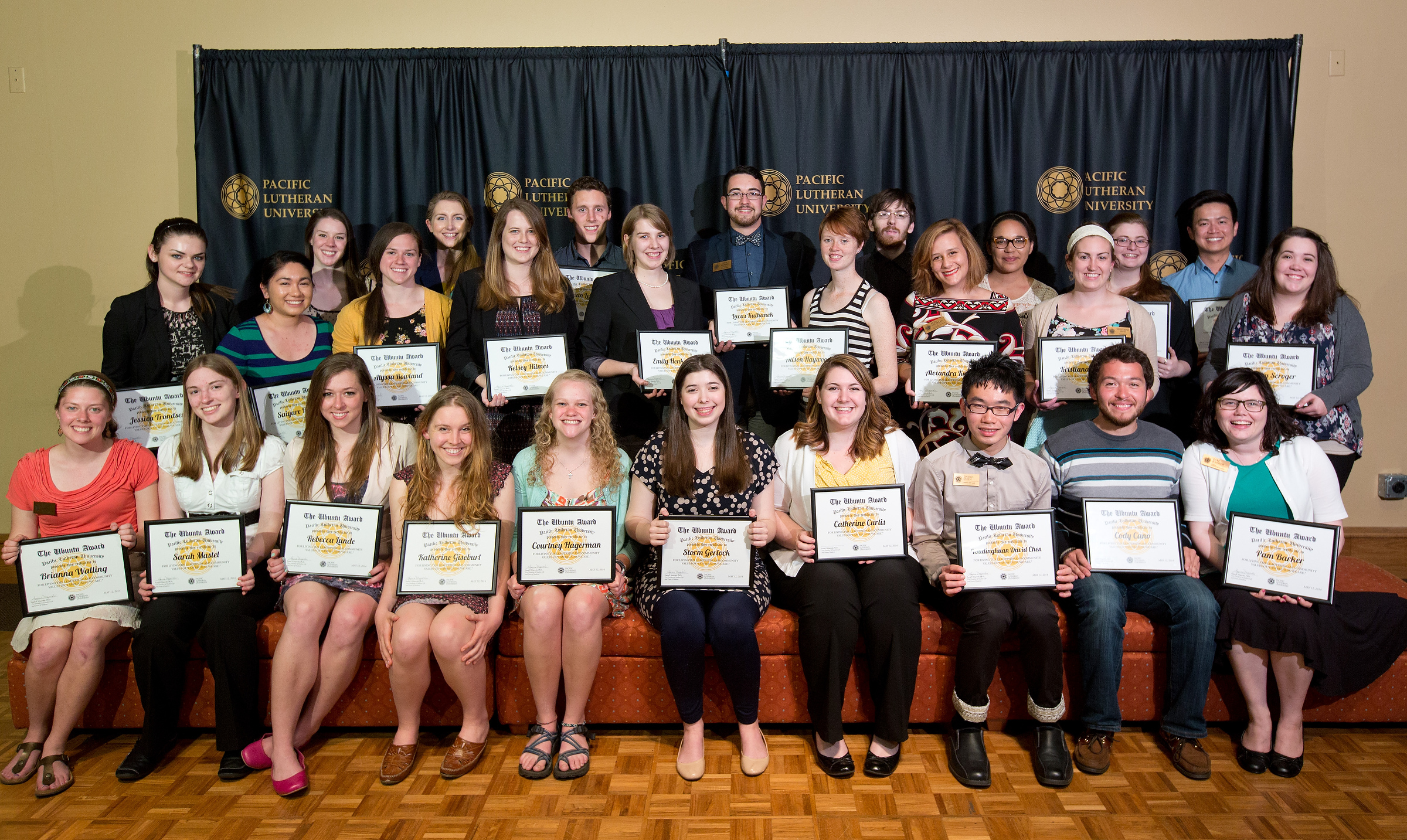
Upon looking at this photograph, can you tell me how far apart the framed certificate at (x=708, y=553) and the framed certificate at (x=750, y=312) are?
116 cm

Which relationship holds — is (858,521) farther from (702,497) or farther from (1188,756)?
(1188,756)

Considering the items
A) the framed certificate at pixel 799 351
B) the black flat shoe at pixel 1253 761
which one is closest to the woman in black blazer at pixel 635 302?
the framed certificate at pixel 799 351

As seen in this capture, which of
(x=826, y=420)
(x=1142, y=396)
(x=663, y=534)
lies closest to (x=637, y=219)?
(x=826, y=420)

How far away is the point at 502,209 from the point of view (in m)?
3.72

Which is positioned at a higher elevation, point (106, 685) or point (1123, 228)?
point (1123, 228)

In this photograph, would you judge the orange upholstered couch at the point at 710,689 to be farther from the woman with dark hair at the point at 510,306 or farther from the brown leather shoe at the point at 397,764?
Result: the woman with dark hair at the point at 510,306

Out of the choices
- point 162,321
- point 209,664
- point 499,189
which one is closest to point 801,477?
point 209,664

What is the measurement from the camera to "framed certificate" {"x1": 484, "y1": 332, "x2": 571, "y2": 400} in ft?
11.6

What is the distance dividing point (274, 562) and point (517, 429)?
1.13 metres

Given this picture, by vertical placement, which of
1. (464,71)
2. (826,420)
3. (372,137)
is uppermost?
(464,71)

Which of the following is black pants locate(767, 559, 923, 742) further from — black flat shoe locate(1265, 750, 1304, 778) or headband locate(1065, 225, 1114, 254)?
headband locate(1065, 225, 1114, 254)

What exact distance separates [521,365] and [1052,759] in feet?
8.27

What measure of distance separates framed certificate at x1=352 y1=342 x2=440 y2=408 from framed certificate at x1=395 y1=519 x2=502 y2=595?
2.71 ft

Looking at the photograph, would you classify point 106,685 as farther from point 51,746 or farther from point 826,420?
point 826,420
